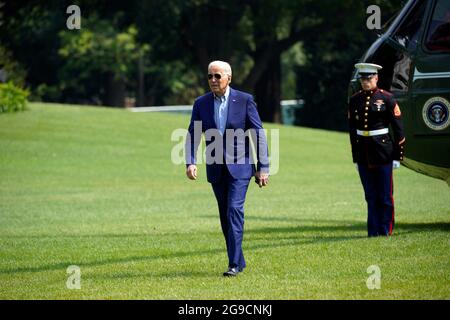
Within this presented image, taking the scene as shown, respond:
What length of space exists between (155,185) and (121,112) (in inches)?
647

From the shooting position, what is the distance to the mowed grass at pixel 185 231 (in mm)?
8969

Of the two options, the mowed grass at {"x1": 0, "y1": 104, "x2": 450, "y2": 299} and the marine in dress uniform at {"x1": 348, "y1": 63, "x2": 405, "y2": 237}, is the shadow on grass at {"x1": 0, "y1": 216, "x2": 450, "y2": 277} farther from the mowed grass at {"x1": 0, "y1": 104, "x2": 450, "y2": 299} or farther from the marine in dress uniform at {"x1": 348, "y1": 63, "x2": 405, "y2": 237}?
the marine in dress uniform at {"x1": 348, "y1": 63, "x2": 405, "y2": 237}

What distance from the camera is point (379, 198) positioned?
1209 cm

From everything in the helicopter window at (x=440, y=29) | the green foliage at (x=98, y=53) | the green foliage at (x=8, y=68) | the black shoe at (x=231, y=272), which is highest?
the green foliage at (x=98, y=53)

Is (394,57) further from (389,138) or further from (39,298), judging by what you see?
(39,298)

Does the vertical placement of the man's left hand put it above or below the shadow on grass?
above

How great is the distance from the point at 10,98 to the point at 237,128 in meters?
27.4

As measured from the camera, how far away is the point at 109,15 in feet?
150

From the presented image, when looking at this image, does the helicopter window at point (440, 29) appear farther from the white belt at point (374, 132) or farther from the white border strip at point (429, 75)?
the white belt at point (374, 132)

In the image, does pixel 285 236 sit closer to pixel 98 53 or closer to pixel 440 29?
pixel 440 29

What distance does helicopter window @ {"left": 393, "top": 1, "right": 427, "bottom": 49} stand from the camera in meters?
12.9

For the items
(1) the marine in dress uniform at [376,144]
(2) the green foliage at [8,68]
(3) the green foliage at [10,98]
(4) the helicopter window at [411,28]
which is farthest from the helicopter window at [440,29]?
(2) the green foliage at [8,68]

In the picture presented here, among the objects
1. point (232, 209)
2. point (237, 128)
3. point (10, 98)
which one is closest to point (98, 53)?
point (10, 98)

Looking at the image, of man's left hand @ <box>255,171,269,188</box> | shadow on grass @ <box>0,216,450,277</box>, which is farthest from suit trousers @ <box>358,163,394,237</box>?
man's left hand @ <box>255,171,269,188</box>
